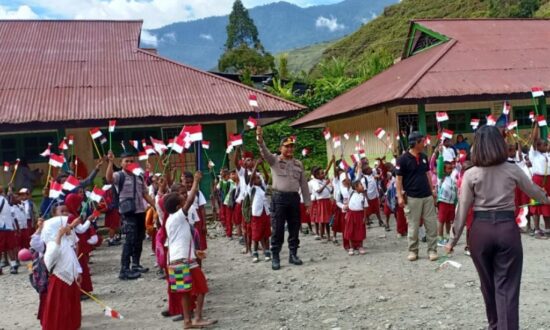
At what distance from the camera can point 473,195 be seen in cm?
380

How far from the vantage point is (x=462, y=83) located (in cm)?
1341

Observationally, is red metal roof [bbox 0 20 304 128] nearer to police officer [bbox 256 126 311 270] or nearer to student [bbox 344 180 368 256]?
student [bbox 344 180 368 256]

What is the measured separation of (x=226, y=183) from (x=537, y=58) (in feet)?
35.2

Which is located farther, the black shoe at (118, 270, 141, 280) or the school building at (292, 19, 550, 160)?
the school building at (292, 19, 550, 160)

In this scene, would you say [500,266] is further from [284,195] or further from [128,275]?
[128,275]

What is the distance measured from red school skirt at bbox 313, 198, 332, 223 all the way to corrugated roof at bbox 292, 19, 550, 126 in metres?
4.39

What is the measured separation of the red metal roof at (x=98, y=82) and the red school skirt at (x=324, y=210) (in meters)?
4.67

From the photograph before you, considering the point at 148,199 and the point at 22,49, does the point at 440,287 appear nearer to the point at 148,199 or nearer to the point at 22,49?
the point at 148,199

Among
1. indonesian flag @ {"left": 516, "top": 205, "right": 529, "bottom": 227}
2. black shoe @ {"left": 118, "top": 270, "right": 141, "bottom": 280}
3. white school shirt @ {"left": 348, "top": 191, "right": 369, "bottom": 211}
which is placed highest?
→ white school shirt @ {"left": 348, "top": 191, "right": 369, "bottom": 211}

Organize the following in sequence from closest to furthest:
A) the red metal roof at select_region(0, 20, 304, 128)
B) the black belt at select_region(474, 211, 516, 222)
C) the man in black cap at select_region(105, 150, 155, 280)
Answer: the black belt at select_region(474, 211, 516, 222), the man in black cap at select_region(105, 150, 155, 280), the red metal roof at select_region(0, 20, 304, 128)

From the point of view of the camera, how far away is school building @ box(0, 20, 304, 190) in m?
12.7

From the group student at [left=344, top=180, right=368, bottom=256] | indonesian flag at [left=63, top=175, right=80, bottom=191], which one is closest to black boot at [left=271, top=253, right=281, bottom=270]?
student at [left=344, top=180, right=368, bottom=256]

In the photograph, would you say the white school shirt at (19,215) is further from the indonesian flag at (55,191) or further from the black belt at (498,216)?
the black belt at (498,216)

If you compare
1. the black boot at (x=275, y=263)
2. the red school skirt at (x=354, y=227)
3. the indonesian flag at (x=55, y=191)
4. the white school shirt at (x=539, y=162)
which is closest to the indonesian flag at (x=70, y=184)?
the indonesian flag at (x=55, y=191)
